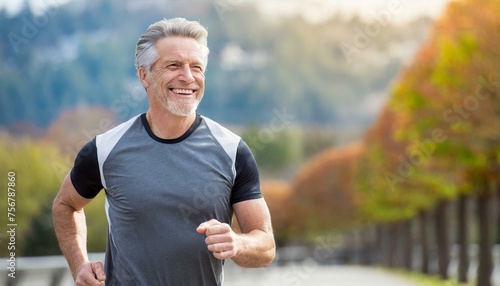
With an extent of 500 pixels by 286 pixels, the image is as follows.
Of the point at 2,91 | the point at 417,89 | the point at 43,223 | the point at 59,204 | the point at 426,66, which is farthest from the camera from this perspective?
the point at 2,91

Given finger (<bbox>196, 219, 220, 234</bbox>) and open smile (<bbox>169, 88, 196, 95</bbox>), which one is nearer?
finger (<bbox>196, 219, 220, 234</bbox>)

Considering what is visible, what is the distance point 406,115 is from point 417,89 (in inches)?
32.9

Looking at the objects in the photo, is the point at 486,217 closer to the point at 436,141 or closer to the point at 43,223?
the point at 436,141

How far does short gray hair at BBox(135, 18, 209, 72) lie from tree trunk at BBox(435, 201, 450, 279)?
3400cm

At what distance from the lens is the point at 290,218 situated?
15300 centimetres

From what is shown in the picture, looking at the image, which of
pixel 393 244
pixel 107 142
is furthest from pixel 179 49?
pixel 393 244

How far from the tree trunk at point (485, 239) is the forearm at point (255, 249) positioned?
77.4ft

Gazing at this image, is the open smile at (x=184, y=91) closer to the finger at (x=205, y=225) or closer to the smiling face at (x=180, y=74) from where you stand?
the smiling face at (x=180, y=74)

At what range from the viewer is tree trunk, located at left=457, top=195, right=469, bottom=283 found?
31953 mm

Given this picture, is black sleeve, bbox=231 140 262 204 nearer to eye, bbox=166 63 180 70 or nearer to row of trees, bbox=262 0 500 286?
eye, bbox=166 63 180 70

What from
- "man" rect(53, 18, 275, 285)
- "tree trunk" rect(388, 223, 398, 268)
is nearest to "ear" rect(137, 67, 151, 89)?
"man" rect(53, 18, 275, 285)

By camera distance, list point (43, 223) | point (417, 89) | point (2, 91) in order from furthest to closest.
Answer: point (2, 91) → point (43, 223) → point (417, 89)

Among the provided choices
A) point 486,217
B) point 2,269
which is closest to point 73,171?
point 2,269

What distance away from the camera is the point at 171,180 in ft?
13.6
